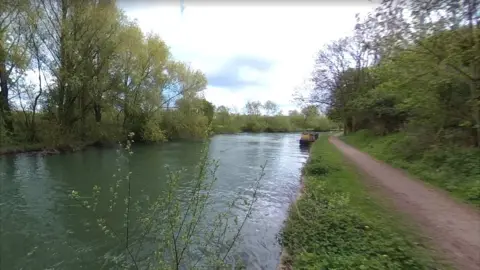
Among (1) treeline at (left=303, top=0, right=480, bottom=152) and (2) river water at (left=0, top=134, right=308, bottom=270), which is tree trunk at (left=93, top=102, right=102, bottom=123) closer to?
(2) river water at (left=0, top=134, right=308, bottom=270)

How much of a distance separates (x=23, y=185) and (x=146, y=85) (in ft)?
80.3

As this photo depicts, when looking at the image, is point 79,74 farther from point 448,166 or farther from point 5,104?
point 448,166

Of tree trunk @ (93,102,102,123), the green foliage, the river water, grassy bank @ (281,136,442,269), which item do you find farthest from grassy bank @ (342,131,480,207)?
tree trunk @ (93,102,102,123)

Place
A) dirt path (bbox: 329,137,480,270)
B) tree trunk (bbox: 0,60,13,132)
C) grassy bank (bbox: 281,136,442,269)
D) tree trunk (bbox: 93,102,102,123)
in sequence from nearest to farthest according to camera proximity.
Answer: grassy bank (bbox: 281,136,442,269) → dirt path (bbox: 329,137,480,270) → tree trunk (bbox: 0,60,13,132) → tree trunk (bbox: 93,102,102,123)

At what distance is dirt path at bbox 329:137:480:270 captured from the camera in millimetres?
5320

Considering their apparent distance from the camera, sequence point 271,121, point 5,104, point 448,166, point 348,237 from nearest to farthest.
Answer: point 348,237 → point 448,166 → point 5,104 → point 271,121

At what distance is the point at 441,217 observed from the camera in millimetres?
7277

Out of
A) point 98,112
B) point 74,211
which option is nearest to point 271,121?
point 98,112

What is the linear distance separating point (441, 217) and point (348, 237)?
2720 millimetres

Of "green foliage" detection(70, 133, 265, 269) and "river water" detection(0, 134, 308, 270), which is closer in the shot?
"green foliage" detection(70, 133, 265, 269)

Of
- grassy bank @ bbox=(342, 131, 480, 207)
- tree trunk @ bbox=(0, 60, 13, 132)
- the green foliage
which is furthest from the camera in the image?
tree trunk @ bbox=(0, 60, 13, 132)

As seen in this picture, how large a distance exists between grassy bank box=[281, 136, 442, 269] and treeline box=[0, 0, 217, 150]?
17.8m

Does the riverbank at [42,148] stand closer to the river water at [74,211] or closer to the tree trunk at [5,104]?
the tree trunk at [5,104]

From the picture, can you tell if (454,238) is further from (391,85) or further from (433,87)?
(391,85)
